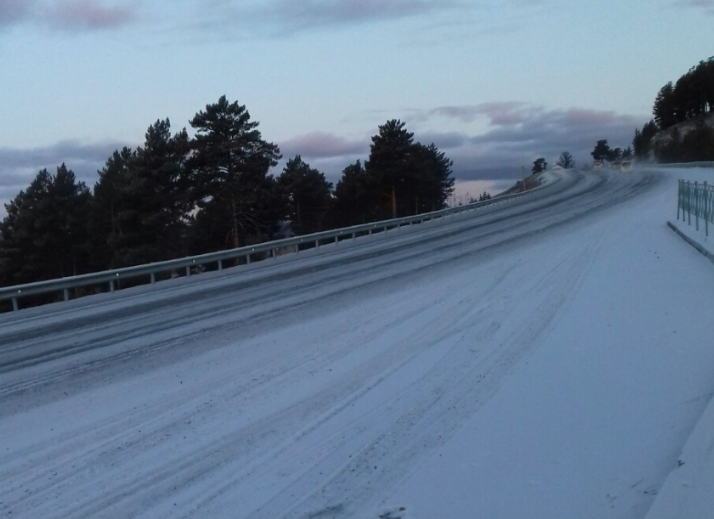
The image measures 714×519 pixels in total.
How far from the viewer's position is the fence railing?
22.7m

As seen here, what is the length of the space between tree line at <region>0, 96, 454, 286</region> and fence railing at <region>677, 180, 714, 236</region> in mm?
26087

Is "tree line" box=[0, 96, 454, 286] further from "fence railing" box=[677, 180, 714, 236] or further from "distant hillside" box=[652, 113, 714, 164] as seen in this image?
"distant hillside" box=[652, 113, 714, 164]

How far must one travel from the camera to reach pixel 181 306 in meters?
18.5

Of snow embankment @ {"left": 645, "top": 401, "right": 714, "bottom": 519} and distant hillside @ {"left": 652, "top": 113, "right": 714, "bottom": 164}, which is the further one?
distant hillside @ {"left": 652, "top": 113, "right": 714, "bottom": 164}

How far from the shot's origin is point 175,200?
2044 inches

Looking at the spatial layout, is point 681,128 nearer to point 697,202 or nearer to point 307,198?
point 307,198

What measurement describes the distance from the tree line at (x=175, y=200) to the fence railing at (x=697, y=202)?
26.1m

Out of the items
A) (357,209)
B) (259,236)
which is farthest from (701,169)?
(259,236)

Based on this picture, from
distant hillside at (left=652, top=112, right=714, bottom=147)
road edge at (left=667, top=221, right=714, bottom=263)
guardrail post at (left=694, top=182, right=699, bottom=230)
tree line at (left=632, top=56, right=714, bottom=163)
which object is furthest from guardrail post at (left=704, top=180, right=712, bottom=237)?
distant hillside at (left=652, top=112, right=714, bottom=147)

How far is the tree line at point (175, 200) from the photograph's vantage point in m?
50.3

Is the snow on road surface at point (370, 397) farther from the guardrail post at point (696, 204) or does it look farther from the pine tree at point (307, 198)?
the pine tree at point (307, 198)

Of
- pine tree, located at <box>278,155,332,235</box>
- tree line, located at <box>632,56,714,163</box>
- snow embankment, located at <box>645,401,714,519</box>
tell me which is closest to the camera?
snow embankment, located at <box>645,401,714,519</box>

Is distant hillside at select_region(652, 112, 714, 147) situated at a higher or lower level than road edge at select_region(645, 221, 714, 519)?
higher

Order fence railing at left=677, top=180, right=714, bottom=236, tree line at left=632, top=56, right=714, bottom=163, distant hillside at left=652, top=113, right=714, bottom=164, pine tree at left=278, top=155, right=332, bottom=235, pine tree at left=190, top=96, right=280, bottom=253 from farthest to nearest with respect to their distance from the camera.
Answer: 1. tree line at left=632, top=56, right=714, bottom=163
2. distant hillside at left=652, top=113, right=714, bottom=164
3. pine tree at left=278, top=155, right=332, bottom=235
4. pine tree at left=190, top=96, right=280, bottom=253
5. fence railing at left=677, top=180, right=714, bottom=236
